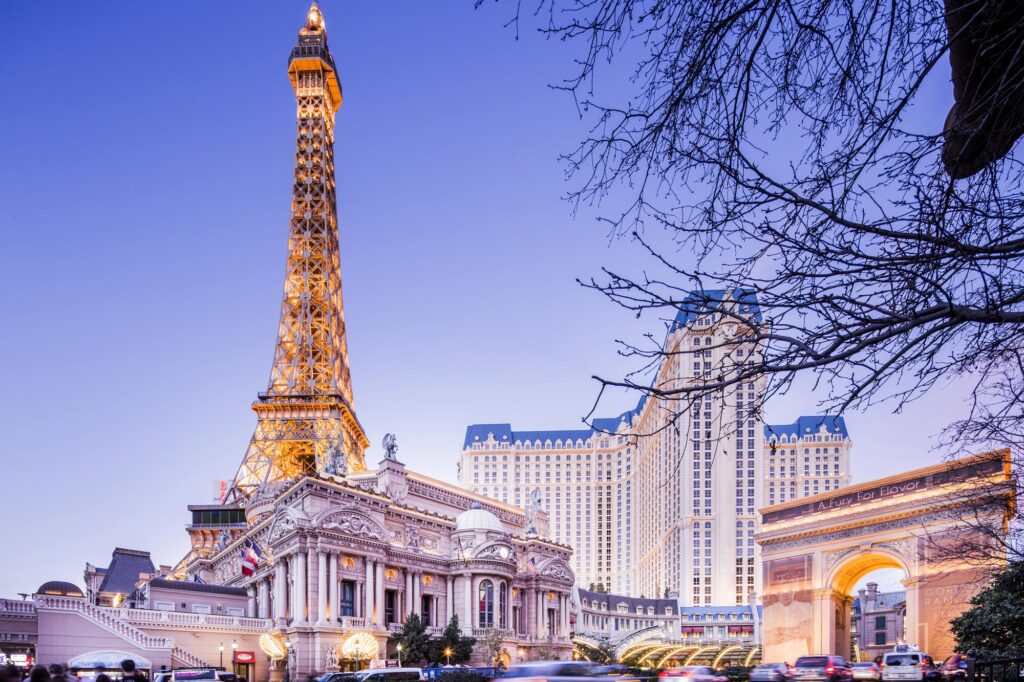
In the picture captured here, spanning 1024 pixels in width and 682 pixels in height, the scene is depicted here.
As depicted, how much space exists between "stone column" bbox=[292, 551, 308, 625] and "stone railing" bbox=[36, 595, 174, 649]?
917 centimetres

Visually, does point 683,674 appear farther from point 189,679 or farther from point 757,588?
point 757,588

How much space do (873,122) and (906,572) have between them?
192 ft

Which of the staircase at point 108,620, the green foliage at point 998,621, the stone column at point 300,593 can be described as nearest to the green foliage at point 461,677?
the staircase at point 108,620

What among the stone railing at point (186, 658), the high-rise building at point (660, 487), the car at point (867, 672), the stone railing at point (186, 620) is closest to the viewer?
the car at point (867, 672)

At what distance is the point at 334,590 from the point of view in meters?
47.9

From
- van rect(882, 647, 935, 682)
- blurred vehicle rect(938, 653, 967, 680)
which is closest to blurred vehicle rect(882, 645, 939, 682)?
van rect(882, 647, 935, 682)

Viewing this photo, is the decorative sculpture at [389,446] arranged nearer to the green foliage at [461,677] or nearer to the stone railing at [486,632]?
the stone railing at [486,632]

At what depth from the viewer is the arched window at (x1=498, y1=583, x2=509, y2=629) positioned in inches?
2282

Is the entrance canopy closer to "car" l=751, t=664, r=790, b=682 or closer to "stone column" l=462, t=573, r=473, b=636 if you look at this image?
"car" l=751, t=664, r=790, b=682

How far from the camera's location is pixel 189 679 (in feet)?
91.4

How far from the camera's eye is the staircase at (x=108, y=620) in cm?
3347

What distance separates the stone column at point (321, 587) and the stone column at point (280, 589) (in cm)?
276

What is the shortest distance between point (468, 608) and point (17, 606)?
28175mm

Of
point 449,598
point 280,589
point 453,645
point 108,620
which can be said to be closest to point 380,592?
point 453,645
